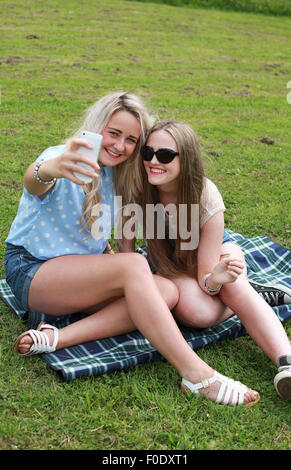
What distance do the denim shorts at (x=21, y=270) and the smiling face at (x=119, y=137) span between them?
655 millimetres

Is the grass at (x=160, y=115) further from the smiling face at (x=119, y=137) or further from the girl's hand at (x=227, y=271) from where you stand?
the smiling face at (x=119, y=137)

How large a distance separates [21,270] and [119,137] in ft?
2.91

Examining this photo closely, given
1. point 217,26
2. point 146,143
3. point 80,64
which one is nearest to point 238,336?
point 146,143

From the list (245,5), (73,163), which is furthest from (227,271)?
(245,5)

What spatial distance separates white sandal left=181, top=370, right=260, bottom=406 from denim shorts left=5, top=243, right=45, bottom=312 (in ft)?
3.17

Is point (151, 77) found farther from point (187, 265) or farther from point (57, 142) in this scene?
point (187, 265)

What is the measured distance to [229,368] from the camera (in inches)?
111

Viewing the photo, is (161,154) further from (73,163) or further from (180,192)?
(73,163)

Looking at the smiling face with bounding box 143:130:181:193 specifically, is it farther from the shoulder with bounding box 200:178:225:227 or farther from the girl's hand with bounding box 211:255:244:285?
the girl's hand with bounding box 211:255:244:285

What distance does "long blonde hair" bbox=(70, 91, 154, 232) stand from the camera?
9.29 ft

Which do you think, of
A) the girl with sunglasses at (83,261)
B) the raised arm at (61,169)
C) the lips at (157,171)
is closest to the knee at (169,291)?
the girl with sunglasses at (83,261)

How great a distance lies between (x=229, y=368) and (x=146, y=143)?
1.29 metres

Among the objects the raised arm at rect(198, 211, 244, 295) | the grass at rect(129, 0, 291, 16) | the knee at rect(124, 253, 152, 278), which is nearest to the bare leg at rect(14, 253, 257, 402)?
the knee at rect(124, 253, 152, 278)

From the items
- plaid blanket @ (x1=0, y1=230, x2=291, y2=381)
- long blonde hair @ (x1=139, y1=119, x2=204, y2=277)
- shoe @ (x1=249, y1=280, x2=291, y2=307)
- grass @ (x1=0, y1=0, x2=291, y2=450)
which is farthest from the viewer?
shoe @ (x1=249, y1=280, x2=291, y2=307)
